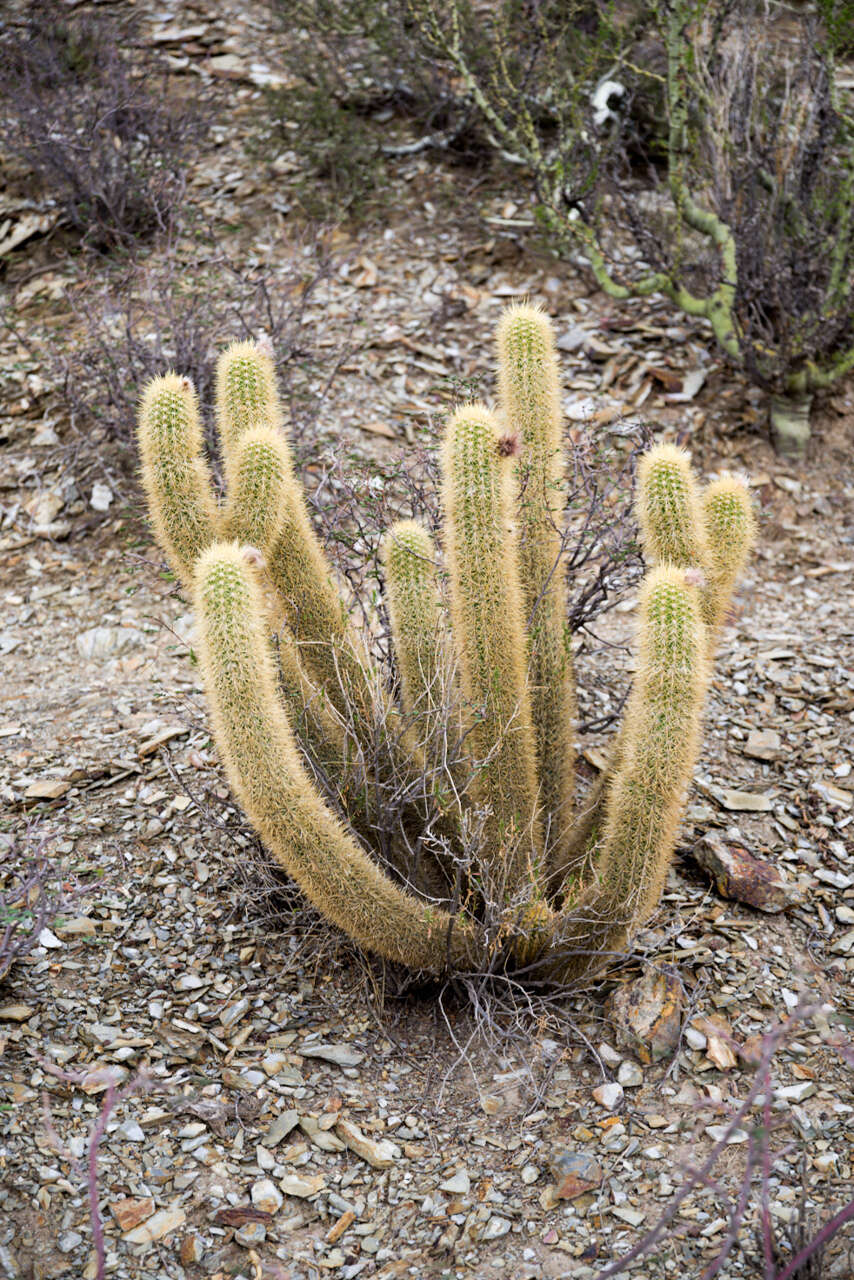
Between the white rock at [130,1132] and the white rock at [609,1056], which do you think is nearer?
the white rock at [130,1132]

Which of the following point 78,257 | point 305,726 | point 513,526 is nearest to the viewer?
point 513,526

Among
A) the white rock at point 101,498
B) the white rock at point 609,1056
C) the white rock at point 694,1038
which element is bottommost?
the white rock at point 101,498

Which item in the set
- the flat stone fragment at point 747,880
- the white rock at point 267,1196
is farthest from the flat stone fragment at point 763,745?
the white rock at point 267,1196

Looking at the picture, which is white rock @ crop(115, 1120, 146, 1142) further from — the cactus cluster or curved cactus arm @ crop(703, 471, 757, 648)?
curved cactus arm @ crop(703, 471, 757, 648)

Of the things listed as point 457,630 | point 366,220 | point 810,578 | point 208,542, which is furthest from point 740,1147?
point 366,220

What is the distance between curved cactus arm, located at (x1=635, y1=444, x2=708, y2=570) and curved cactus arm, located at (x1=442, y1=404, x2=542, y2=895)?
347 mm

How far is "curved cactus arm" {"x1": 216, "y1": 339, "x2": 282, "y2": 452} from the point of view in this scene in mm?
2881

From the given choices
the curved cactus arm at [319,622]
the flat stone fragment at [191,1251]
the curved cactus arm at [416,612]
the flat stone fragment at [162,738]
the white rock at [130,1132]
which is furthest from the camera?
the flat stone fragment at [162,738]

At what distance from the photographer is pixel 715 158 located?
5449 mm

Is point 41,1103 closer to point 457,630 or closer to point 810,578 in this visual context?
point 457,630

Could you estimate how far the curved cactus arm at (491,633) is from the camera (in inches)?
104

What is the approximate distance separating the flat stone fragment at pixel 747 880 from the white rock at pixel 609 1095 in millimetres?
737

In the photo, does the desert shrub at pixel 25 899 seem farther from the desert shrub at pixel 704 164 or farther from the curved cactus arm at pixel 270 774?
the desert shrub at pixel 704 164

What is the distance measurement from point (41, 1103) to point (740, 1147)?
4.99 feet
